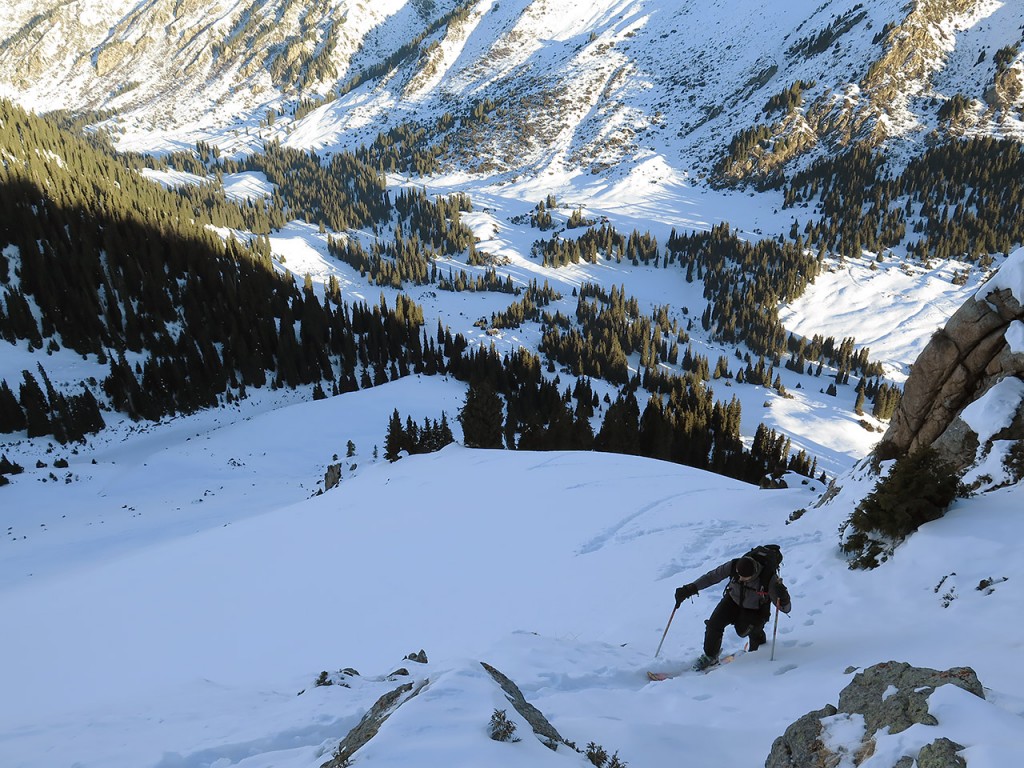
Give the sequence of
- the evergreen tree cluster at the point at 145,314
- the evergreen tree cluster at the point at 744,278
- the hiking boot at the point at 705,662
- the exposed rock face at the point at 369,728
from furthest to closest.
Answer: the evergreen tree cluster at the point at 744,278, the evergreen tree cluster at the point at 145,314, the hiking boot at the point at 705,662, the exposed rock face at the point at 369,728

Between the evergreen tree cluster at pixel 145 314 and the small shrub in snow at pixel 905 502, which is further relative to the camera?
the evergreen tree cluster at pixel 145 314

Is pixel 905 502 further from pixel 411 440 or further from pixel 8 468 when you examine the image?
pixel 8 468

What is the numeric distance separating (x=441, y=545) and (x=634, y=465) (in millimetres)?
11504

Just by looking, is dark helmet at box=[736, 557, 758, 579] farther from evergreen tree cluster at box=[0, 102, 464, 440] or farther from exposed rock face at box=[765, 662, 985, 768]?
evergreen tree cluster at box=[0, 102, 464, 440]

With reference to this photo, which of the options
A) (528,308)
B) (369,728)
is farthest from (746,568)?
(528,308)

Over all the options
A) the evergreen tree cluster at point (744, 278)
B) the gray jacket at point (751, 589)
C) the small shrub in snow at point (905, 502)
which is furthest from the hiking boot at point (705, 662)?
the evergreen tree cluster at point (744, 278)

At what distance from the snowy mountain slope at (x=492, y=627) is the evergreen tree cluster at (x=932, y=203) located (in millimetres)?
169694

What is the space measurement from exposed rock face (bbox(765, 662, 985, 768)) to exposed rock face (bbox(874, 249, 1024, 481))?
27.3 feet

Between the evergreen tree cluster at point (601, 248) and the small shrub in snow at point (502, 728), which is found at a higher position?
the evergreen tree cluster at point (601, 248)

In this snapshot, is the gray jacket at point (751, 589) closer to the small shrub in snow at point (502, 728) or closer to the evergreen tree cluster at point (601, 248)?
the small shrub in snow at point (502, 728)

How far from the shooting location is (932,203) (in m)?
154

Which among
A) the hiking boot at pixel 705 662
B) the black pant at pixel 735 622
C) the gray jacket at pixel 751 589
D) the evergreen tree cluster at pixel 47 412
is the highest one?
the gray jacket at pixel 751 589

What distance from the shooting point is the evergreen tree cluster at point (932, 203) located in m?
141

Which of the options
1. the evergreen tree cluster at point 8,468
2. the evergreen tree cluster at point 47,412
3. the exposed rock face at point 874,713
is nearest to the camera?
the exposed rock face at point 874,713
